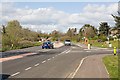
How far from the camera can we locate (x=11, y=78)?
14.3 metres

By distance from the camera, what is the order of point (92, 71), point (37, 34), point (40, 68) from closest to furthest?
point (92, 71) < point (40, 68) < point (37, 34)

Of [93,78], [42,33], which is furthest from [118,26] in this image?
[42,33]

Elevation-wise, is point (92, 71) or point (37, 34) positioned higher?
point (37, 34)

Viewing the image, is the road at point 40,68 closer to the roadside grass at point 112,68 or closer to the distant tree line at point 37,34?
the roadside grass at point 112,68

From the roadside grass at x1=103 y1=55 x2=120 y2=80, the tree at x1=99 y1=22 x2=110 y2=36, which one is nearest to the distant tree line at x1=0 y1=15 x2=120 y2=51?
the tree at x1=99 y1=22 x2=110 y2=36

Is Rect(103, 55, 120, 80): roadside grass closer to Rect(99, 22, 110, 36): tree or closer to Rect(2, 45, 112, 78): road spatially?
Rect(2, 45, 112, 78): road

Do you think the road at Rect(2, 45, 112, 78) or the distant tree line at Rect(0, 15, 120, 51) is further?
the distant tree line at Rect(0, 15, 120, 51)

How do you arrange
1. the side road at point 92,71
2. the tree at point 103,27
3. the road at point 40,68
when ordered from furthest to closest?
the tree at point 103,27, the road at point 40,68, the side road at point 92,71

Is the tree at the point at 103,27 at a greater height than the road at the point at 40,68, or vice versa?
the tree at the point at 103,27

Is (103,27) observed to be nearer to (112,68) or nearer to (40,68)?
(112,68)

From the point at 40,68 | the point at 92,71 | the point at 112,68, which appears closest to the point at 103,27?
the point at 112,68

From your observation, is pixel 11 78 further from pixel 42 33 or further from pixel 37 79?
pixel 42 33

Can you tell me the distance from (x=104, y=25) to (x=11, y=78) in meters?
142

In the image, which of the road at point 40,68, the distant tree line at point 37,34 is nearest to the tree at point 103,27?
the distant tree line at point 37,34
